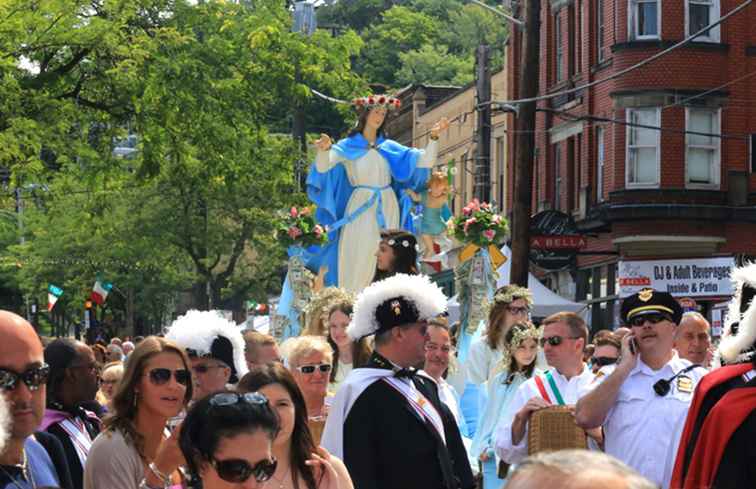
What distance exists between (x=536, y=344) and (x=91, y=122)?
1157 centimetres

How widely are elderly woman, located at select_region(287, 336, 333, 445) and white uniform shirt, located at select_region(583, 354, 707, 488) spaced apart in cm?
138

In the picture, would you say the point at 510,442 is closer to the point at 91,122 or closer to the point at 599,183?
the point at 91,122

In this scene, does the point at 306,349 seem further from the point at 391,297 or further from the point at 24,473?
the point at 24,473

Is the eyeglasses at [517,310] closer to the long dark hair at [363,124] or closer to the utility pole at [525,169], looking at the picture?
the long dark hair at [363,124]

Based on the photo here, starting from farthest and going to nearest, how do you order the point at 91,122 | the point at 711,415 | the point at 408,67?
the point at 408,67 → the point at 91,122 → the point at 711,415

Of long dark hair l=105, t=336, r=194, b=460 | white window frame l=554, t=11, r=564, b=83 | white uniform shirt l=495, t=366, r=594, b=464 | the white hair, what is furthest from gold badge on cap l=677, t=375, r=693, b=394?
white window frame l=554, t=11, r=564, b=83

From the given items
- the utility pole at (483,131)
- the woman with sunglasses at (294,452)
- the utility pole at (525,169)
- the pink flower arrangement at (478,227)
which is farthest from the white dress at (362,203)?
the utility pole at (483,131)

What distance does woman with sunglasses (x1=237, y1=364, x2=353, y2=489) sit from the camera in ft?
19.3

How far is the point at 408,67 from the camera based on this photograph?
88.8 meters

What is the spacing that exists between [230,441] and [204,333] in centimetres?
284

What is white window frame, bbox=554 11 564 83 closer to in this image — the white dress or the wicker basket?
the white dress

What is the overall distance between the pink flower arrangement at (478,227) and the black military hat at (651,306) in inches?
272

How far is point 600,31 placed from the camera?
39.0 metres

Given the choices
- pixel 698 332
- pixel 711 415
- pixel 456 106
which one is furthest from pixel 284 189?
pixel 456 106
